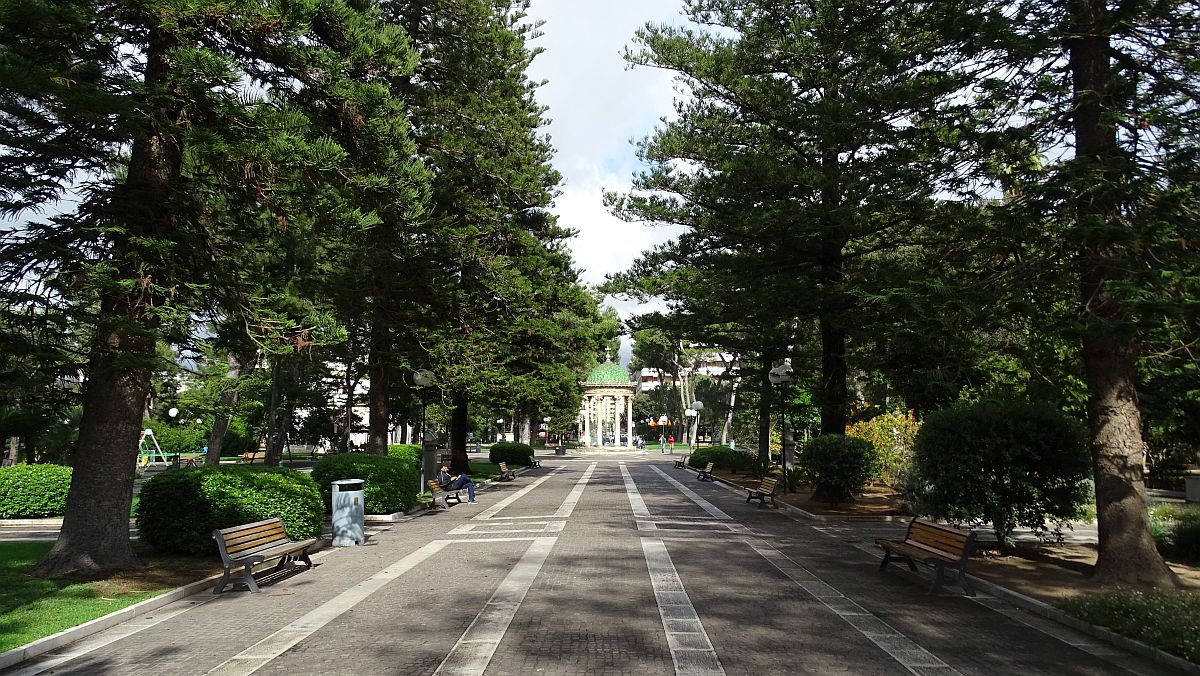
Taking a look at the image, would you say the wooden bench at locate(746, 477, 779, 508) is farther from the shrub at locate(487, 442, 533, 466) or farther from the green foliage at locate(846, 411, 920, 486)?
the shrub at locate(487, 442, 533, 466)

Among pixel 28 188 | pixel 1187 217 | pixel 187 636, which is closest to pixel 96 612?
pixel 187 636

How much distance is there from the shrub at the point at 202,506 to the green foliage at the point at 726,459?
72.8 feet


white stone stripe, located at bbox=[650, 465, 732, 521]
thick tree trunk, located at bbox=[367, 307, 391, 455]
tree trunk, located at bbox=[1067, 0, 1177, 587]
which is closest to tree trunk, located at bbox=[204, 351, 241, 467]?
thick tree trunk, located at bbox=[367, 307, 391, 455]

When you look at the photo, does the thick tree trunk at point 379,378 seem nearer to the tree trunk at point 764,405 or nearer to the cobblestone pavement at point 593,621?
the cobblestone pavement at point 593,621

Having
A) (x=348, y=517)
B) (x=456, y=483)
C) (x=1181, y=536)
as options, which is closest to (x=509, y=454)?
(x=456, y=483)

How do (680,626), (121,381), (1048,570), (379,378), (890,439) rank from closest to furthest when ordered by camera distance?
(680,626)
(121,381)
(1048,570)
(379,378)
(890,439)

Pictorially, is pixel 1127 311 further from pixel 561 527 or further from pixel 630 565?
pixel 561 527

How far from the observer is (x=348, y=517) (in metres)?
12.6

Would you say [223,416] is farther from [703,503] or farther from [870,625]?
[870,625]

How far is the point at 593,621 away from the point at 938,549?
16.6ft

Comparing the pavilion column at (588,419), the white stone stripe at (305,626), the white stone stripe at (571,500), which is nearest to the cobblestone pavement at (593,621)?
the white stone stripe at (305,626)

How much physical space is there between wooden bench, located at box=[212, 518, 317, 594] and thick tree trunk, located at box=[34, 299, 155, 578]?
Result: 4.57 ft

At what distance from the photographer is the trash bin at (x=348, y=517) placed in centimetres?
1263

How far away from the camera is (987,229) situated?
9.72 m
